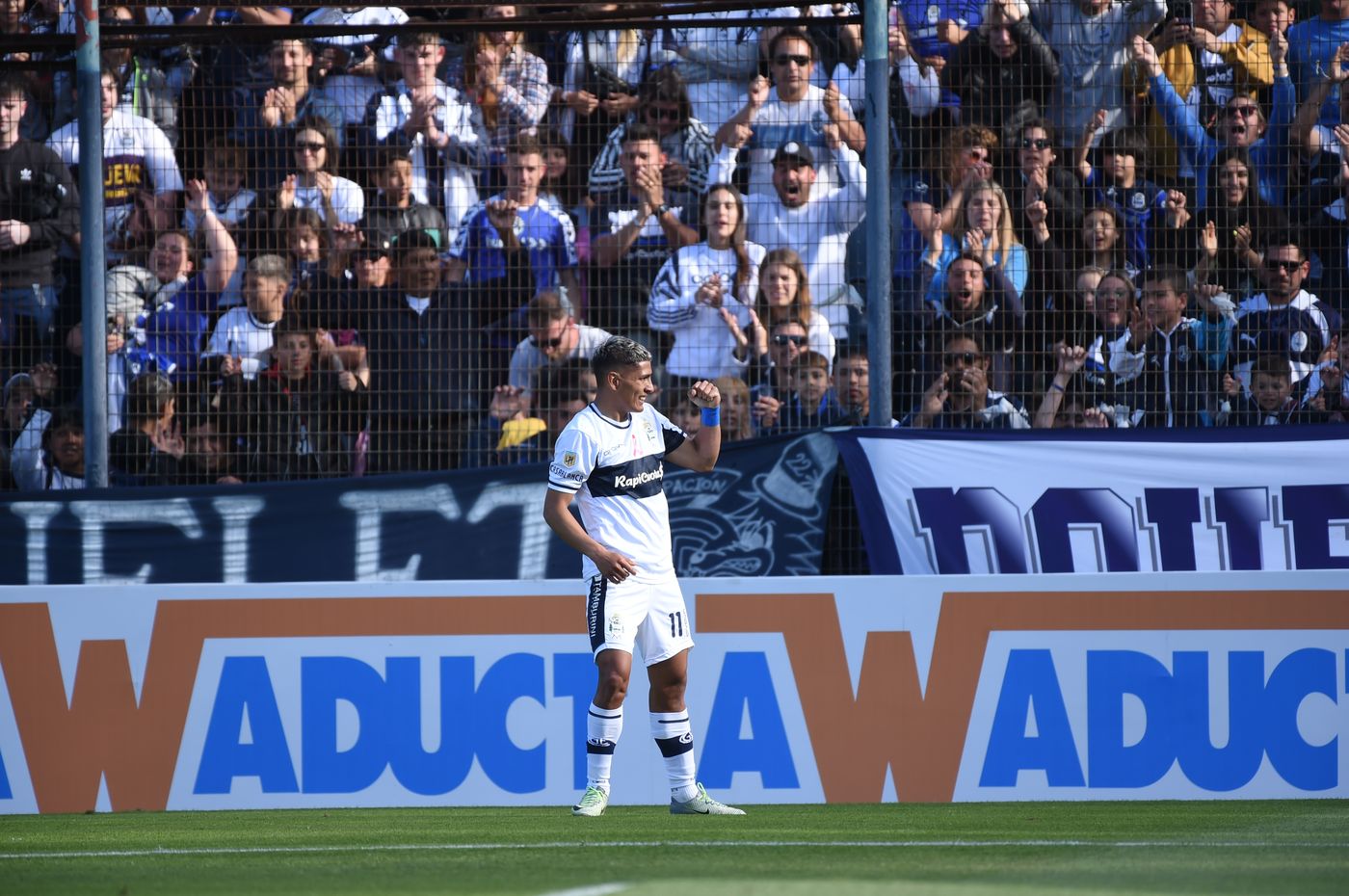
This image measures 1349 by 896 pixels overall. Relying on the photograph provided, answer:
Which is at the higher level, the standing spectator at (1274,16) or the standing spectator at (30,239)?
the standing spectator at (1274,16)

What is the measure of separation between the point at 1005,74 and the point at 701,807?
16.3 feet

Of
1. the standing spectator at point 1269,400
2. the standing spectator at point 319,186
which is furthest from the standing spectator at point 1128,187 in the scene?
the standing spectator at point 319,186

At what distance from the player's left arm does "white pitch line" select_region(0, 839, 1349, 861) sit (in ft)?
5.84

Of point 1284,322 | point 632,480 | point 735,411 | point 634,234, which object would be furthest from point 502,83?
point 1284,322

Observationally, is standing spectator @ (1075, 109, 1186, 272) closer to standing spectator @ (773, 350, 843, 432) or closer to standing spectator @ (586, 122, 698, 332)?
standing spectator @ (773, 350, 843, 432)

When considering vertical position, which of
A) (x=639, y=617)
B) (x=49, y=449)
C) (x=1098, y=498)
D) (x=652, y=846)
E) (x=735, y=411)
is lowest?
(x=652, y=846)

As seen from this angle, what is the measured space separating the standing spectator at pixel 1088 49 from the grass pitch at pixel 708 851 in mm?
4140

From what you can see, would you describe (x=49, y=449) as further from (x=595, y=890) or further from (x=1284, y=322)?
(x=1284, y=322)

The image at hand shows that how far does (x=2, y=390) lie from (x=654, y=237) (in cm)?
391

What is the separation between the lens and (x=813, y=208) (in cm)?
973

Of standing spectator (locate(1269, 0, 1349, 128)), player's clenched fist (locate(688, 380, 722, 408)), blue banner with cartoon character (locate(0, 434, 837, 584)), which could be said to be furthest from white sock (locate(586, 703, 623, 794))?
standing spectator (locate(1269, 0, 1349, 128))

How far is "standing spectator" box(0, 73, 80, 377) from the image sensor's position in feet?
31.6

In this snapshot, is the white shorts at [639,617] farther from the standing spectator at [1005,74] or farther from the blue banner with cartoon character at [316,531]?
the standing spectator at [1005,74]

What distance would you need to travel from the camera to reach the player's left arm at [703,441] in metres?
6.88
